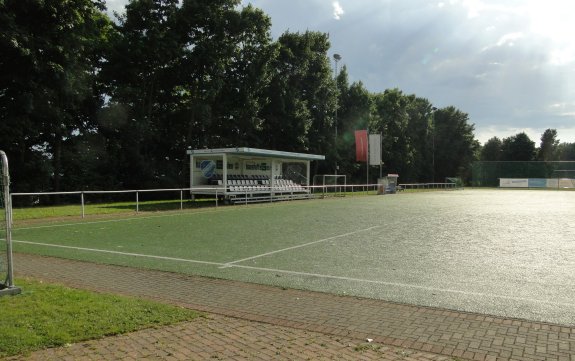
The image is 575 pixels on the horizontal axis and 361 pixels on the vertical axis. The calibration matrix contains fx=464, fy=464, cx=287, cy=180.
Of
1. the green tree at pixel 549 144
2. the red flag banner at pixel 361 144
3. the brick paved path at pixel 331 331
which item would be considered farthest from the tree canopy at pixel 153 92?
the green tree at pixel 549 144

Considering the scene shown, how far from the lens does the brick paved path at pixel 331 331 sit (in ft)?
14.0

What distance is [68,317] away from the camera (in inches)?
202

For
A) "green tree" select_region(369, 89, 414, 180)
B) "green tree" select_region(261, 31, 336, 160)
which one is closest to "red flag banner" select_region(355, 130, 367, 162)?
"green tree" select_region(261, 31, 336, 160)

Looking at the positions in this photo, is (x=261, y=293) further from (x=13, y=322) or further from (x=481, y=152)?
(x=481, y=152)

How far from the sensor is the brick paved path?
428 centimetres

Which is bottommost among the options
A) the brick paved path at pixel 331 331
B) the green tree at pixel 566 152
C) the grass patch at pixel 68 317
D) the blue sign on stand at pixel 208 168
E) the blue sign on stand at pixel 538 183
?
the brick paved path at pixel 331 331

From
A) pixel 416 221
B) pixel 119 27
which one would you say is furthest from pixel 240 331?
pixel 119 27

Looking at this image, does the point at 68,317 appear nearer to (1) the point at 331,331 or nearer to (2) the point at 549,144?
A: (1) the point at 331,331

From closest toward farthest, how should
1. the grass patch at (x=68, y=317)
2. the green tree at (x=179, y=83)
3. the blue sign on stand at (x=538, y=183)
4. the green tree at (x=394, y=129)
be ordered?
1. the grass patch at (x=68, y=317)
2. the green tree at (x=179, y=83)
3. the blue sign on stand at (x=538, y=183)
4. the green tree at (x=394, y=129)

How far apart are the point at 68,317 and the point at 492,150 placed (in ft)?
349

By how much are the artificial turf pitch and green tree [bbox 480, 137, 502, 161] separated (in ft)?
295

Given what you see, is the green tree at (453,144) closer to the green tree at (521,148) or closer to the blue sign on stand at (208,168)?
the green tree at (521,148)

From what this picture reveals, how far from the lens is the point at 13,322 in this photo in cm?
490

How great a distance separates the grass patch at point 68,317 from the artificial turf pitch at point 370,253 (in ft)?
7.05
